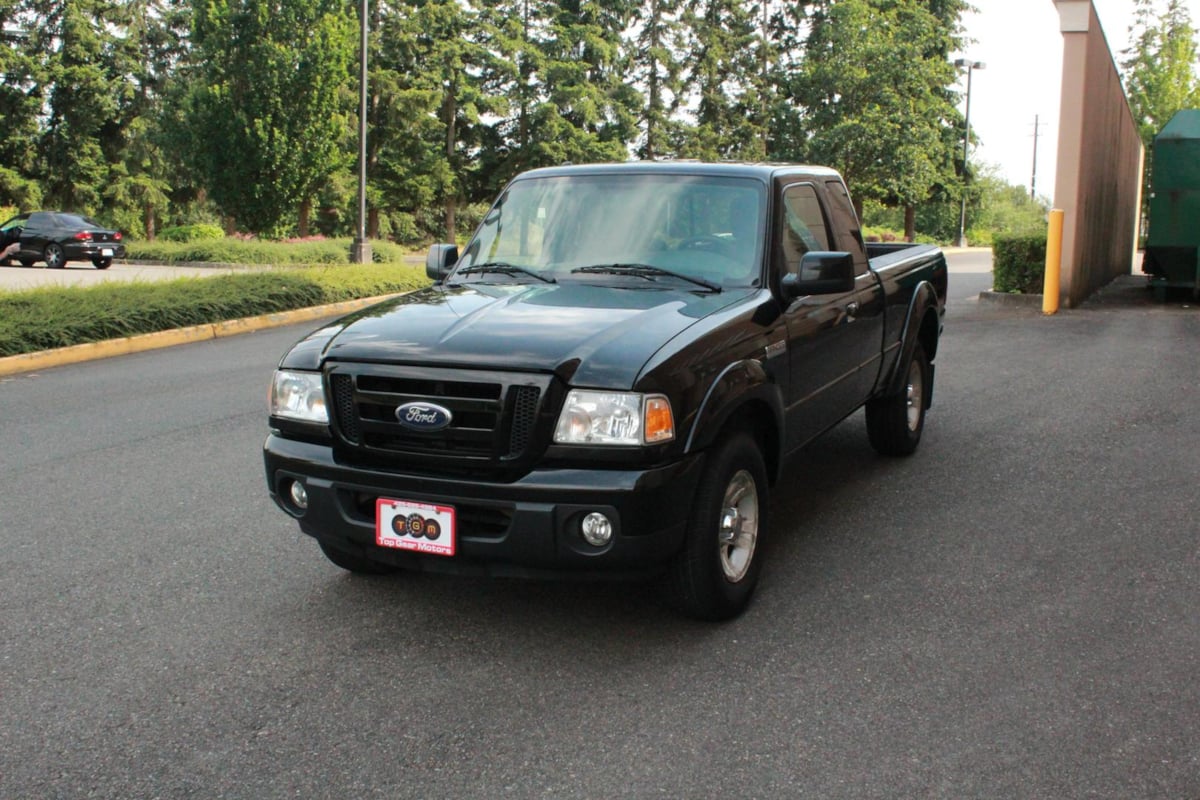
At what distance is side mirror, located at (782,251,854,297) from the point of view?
16.0 feet

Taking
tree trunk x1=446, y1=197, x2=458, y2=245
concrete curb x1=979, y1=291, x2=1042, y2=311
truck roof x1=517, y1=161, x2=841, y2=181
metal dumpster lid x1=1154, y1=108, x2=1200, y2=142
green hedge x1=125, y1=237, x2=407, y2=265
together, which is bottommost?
concrete curb x1=979, y1=291, x2=1042, y2=311

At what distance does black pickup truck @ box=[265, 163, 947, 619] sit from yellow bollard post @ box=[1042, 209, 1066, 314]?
1256cm

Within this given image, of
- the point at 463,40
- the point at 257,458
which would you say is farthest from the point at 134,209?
the point at 257,458

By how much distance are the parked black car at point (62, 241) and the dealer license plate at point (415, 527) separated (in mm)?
26604

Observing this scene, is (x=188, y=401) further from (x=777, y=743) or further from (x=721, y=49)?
(x=721, y=49)

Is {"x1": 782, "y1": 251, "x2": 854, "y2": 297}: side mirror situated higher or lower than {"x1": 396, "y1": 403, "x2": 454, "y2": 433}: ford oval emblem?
higher

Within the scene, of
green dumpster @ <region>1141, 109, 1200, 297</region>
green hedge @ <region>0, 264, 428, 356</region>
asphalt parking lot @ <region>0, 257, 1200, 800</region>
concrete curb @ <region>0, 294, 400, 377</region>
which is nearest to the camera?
asphalt parking lot @ <region>0, 257, 1200, 800</region>

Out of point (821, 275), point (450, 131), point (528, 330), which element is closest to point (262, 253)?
point (450, 131)

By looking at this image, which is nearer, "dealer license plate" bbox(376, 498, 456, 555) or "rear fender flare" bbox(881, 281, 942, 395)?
"dealer license plate" bbox(376, 498, 456, 555)

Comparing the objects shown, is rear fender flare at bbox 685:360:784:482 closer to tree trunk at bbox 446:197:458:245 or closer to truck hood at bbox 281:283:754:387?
truck hood at bbox 281:283:754:387

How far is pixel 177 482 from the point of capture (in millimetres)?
6648

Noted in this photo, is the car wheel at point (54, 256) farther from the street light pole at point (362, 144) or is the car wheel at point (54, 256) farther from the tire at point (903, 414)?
the tire at point (903, 414)

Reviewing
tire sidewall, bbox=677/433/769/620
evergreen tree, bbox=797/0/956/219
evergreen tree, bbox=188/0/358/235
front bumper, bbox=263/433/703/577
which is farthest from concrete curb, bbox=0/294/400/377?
evergreen tree, bbox=797/0/956/219

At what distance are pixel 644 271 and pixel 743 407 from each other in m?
0.90
